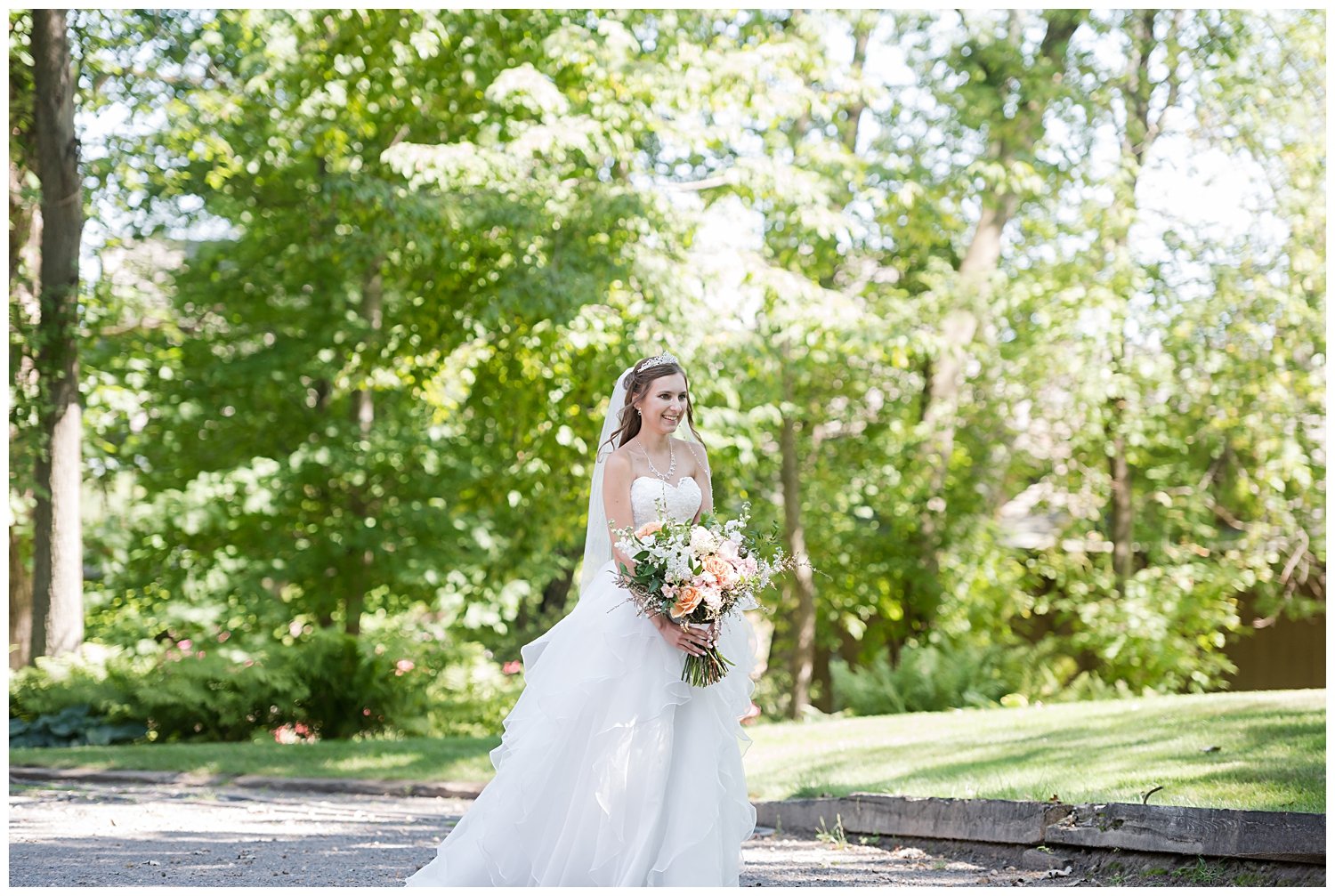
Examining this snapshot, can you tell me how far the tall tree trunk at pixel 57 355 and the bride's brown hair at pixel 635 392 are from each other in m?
8.89

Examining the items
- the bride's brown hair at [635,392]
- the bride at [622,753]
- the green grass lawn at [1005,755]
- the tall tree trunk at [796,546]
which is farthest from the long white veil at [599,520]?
the tall tree trunk at [796,546]

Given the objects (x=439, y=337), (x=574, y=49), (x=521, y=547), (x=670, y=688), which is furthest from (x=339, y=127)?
(x=670, y=688)

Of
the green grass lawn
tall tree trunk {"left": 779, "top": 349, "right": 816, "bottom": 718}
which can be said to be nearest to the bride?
the green grass lawn

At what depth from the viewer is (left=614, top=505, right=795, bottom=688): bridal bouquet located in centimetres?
535

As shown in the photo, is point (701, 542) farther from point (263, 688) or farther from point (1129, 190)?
point (1129, 190)

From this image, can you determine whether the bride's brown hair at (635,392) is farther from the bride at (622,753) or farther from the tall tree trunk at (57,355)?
the tall tree trunk at (57,355)

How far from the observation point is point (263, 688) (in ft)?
43.4

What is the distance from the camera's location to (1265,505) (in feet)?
52.7

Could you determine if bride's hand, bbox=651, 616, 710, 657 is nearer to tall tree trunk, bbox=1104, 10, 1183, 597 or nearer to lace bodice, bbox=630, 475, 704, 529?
lace bodice, bbox=630, 475, 704, 529

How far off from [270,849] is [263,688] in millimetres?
6743

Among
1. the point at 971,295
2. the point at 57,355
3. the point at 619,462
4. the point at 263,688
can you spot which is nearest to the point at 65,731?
the point at 263,688

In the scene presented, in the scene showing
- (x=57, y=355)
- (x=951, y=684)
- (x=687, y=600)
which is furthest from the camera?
(x=951, y=684)

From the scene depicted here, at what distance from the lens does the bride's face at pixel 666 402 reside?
19.3 feet

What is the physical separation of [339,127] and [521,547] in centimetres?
533
